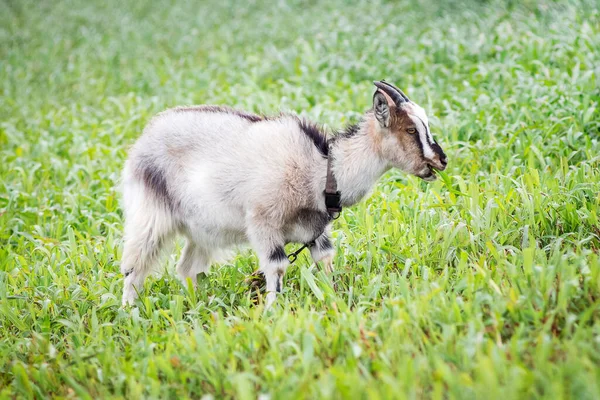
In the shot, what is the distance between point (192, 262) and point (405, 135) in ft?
6.56

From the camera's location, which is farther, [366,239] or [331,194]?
[366,239]

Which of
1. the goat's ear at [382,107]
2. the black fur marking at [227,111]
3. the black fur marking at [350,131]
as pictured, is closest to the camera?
the goat's ear at [382,107]

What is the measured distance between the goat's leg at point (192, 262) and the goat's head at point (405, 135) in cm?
168

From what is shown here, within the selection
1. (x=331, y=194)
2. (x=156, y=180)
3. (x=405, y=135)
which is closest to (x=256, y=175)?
(x=331, y=194)

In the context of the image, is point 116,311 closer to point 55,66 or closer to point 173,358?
point 173,358

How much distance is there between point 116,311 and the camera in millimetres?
5012

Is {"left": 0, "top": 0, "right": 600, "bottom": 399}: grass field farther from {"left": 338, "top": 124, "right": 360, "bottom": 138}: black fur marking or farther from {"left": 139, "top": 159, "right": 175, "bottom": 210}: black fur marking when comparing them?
{"left": 338, "top": 124, "right": 360, "bottom": 138}: black fur marking

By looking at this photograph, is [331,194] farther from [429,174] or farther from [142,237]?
[142,237]

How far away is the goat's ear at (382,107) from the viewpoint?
4523 mm

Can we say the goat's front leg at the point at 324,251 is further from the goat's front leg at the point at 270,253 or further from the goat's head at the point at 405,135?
the goat's head at the point at 405,135

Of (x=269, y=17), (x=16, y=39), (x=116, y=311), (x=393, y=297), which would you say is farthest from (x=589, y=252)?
(x=16, y=39)

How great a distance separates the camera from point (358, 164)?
4.72 meters

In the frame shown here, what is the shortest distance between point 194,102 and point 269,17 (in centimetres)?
522

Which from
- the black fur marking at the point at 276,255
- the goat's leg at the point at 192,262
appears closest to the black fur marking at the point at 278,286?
the black fur marking at the point at 276,255
